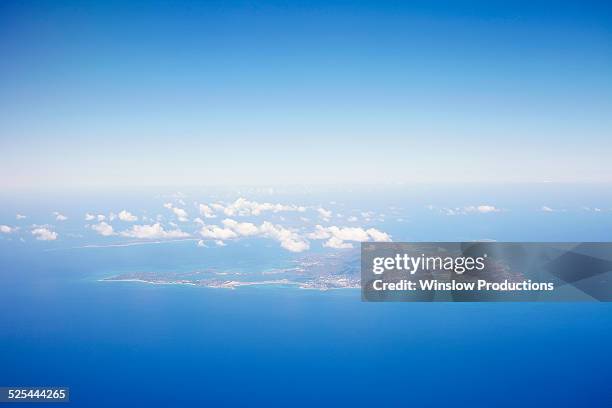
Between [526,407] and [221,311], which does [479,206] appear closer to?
[526,407]

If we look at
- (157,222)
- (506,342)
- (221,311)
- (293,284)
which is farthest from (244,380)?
(506,342)

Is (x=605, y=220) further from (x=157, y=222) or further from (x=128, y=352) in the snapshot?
(x=128, y=352)

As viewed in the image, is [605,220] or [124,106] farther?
[124,106]

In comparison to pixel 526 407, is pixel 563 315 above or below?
above

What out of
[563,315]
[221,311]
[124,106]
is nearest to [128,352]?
[221,311]

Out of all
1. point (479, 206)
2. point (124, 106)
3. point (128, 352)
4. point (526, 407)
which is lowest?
point (526, 407)

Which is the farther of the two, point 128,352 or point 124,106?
point 124,106

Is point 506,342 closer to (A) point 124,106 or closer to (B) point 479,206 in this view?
(B) point 479,206

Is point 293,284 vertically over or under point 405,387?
over

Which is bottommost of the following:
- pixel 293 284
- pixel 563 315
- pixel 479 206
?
pixel 563 315
